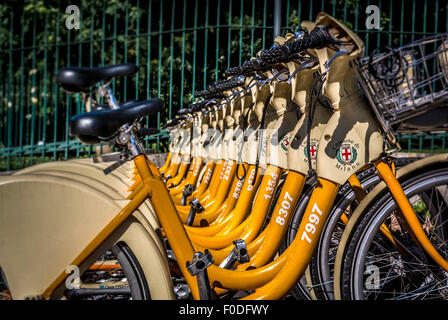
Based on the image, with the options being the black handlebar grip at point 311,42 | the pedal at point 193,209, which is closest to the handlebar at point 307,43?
the black handlebar grip at point 311,42

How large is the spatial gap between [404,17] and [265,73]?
349cm

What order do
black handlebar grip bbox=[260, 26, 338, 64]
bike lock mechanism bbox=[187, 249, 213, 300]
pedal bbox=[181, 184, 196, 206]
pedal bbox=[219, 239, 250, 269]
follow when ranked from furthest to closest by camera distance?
pedal bbox=[181, 184, 196, 206] < pedal bbox=[219, 239, 250, 269] < bike lock mechanism bbox=[187, 249, 213, 300] < black handlebar grip bbox=[260, 26, 338, 64]

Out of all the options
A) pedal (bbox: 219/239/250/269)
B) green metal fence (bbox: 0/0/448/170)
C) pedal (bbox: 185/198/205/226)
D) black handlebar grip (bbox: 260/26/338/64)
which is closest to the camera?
black handlebar grip (bbox: 260/26/338/64)

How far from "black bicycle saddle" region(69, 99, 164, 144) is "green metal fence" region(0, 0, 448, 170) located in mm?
1795

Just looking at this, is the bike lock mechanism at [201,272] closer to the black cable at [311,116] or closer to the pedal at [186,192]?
the black cable at [311,116]

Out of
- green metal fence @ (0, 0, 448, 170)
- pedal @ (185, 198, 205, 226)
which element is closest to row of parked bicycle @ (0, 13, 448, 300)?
pedal @ (185, 198, 205, 226)

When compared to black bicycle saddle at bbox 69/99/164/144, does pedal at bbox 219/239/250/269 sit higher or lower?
lower

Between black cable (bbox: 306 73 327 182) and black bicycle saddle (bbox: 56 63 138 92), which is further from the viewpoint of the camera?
black cable (bbox: 306 73 327 182)

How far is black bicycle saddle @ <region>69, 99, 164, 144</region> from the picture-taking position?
5.10 ft

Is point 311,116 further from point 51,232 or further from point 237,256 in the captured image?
point 51,232

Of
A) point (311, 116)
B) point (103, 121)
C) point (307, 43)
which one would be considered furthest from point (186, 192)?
point (307, 43)

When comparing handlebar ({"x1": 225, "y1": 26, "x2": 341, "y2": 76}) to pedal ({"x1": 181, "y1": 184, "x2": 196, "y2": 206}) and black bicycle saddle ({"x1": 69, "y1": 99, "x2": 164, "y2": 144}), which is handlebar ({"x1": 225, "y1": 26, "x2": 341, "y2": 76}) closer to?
black bicycle saddle ({"x1": 69, "y1": 99, "x2": 164, "y2": 144})

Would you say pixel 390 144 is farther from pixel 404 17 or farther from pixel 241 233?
pixel 404 17

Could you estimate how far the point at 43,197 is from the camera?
1728 millimetres
